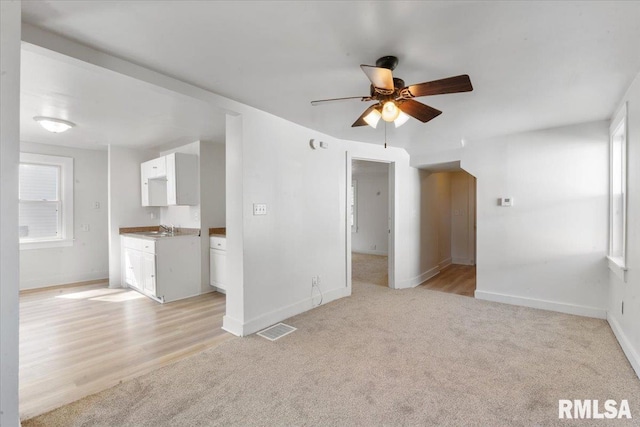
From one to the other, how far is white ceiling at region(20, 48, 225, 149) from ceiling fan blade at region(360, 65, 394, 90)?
1.61m

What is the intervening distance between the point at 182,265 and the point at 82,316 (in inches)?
47.6

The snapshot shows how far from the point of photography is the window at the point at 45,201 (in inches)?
182

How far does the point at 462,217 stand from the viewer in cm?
654

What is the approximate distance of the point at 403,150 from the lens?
471cm

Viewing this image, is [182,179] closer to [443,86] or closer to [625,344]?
[443,86]

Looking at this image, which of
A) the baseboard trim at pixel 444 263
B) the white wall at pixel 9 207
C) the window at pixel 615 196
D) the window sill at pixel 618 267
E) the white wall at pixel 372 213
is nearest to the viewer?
the white wall at pixel 9 207

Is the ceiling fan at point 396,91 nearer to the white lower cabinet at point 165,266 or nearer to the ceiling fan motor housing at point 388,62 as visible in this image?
the ceiling fan motor housing at point 388,62

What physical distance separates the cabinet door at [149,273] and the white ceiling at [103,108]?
5.67 ft

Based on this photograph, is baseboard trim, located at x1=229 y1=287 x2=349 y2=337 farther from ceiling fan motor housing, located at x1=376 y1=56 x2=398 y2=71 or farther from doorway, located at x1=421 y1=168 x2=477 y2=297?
doorway, located at x1=421 y1=168 x2=477 y2=297

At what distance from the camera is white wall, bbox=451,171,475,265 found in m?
6.41

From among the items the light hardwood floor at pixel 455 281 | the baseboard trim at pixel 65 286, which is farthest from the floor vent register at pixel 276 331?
the baseboard trim at pixel 65 286

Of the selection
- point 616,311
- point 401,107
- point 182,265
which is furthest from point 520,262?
point 182,265

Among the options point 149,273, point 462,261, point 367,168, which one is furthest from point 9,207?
point 462,261

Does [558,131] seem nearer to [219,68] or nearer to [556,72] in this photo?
[556,72]
